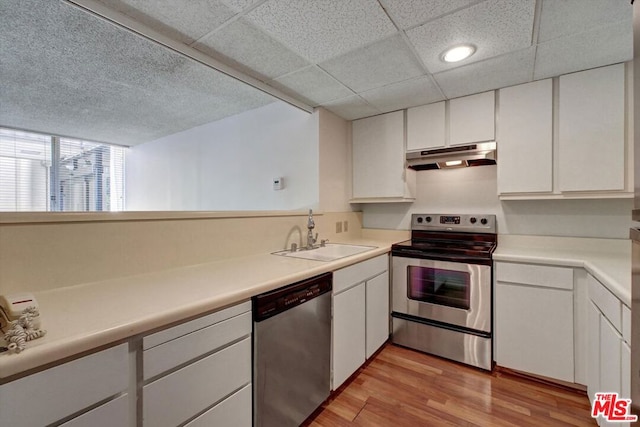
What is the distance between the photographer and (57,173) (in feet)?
13.2

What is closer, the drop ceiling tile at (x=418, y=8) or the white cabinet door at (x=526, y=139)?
the drop ceiling tile at (x=418, y=8)

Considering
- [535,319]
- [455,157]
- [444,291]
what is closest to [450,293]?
[444,291]

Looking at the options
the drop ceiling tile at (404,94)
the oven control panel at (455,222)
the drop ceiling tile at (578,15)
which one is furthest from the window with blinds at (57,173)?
the drop ceiling tile at (578,15)

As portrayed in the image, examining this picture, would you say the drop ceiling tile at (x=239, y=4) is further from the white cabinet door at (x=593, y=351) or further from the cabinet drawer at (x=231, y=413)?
the white cabinet door at (x=593, y=351)

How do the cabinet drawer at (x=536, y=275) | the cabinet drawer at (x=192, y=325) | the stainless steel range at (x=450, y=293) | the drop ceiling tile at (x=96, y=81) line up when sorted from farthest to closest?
the stainless steel range at (x=450, y=293), the cabinet drawer at (x=536, y=275), the drop ceiling tile at (x=96, y=81), the cabinet drawer at (x=192, y=325)

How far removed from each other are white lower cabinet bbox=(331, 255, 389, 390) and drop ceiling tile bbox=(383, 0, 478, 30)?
1.43 metres

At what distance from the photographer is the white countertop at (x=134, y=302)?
680mm

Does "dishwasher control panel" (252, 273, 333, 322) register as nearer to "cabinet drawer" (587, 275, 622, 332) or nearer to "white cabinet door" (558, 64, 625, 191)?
"cabinet drawer" (587, 275, 622, 332)

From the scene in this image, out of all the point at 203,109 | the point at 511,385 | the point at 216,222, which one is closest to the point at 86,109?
the point at 203,109

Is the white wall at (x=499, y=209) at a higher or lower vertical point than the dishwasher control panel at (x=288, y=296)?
higher

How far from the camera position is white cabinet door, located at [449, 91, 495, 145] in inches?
87.7

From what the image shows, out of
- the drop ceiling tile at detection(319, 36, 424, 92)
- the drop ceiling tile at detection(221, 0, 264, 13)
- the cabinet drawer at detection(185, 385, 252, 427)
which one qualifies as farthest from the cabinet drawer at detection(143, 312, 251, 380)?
the drop ceiling tile at detection(319, 36, 424, 92)

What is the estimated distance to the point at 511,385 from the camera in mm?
1821

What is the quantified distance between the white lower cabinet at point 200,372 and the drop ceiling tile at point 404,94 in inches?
77.9
